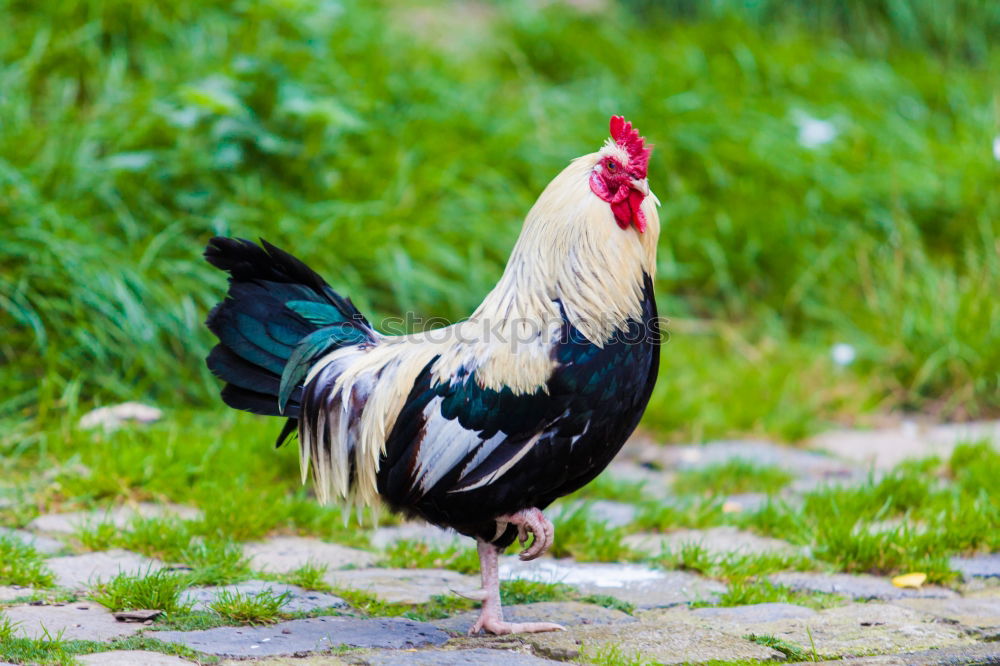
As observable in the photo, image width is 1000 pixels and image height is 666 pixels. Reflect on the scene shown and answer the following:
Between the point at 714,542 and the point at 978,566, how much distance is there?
0.99 metres

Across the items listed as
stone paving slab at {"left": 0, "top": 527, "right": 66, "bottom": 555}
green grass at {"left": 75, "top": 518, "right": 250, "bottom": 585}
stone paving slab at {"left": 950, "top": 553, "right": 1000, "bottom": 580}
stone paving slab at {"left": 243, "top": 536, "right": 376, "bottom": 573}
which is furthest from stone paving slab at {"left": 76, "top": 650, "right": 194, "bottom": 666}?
stone paving slab at {"left": 950, "top": 553, "right": 1000, "bottom": 580}

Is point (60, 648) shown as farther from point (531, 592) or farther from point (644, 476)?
point (644, 476)

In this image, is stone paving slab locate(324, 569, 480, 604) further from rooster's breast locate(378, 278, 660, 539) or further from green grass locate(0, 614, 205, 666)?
green grass locate(0, 614, 205, 666)

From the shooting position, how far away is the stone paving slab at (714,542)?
435 cm

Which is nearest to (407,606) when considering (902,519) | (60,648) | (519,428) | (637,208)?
(519,428)

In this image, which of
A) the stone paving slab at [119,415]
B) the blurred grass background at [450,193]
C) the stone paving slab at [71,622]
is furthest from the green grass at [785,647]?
the stone paving slab at [119,415]

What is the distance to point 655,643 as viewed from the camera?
323 cm

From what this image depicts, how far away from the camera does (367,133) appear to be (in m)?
7.10

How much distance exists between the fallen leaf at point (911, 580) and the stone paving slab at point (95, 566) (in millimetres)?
2599

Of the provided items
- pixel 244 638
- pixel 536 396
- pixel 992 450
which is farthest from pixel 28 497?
pixel 992 450

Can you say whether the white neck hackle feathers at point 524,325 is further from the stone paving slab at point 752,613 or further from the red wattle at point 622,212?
the stone paving slab at point 752,613

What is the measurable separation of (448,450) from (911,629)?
1.53 m

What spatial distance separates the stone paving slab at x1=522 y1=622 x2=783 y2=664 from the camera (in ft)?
10.3

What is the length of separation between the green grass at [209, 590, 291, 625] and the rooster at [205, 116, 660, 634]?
392 mm
